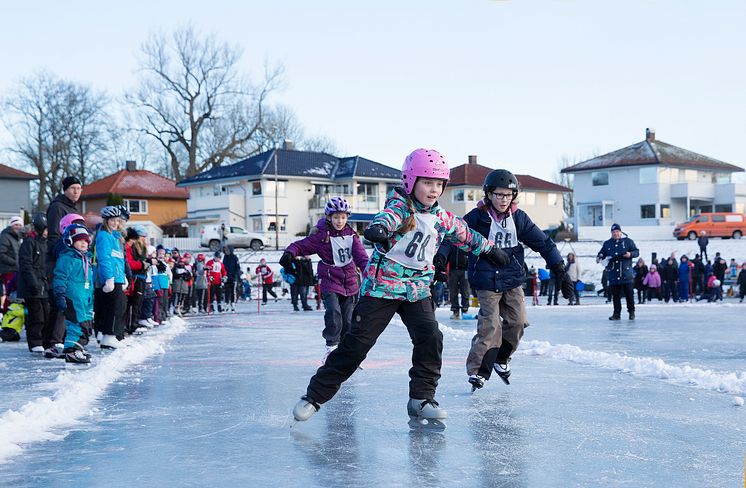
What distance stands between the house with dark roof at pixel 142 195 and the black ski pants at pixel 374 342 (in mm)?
64012

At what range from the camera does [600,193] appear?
64.6 m

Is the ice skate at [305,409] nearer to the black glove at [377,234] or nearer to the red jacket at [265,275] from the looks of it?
the black glove at [377,234]

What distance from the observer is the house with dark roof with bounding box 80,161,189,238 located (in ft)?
221

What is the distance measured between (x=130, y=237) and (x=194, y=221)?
52.2 meters

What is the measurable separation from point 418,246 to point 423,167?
0.47 m

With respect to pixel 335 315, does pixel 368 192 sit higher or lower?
higher

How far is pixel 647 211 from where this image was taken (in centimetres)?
6238

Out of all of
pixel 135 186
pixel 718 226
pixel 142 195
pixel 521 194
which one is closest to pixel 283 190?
pixel 142 195

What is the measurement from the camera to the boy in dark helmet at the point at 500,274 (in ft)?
20.8

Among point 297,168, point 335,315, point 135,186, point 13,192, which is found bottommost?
point 335,315

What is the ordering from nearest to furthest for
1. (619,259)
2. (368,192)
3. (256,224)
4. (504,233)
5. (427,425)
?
(427,425)
(504,233)
(619,259)
(256,224)
(368,192)

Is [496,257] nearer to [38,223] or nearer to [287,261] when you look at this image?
[287,261]

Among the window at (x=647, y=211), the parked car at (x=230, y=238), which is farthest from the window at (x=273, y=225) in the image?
the window at (x=647, y=211)

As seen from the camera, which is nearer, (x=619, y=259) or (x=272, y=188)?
(x=619, y=259)
